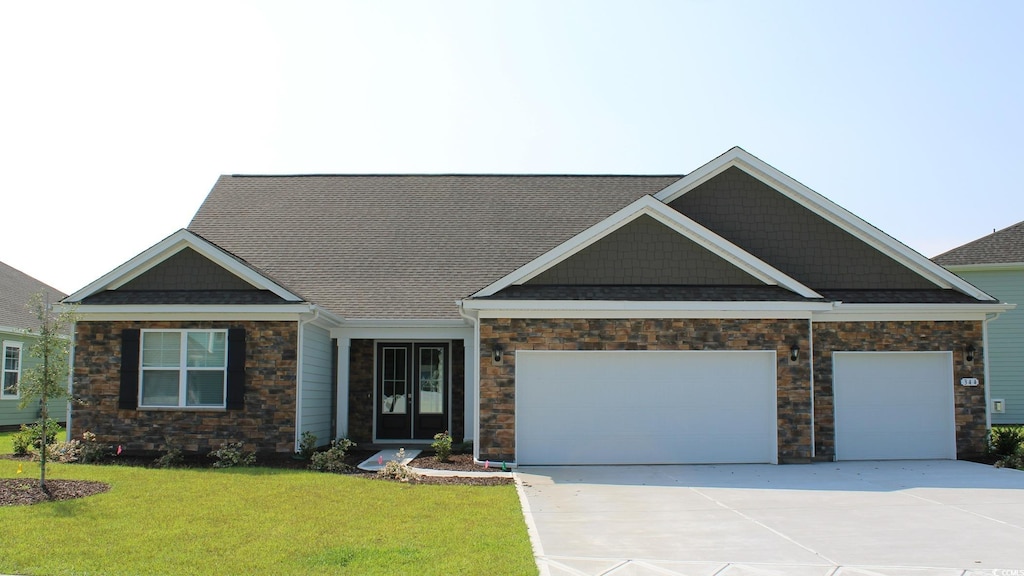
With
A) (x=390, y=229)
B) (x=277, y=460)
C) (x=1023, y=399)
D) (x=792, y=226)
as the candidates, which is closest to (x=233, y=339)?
(x=277, y=460)

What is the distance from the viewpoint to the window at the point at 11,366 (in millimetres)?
21734

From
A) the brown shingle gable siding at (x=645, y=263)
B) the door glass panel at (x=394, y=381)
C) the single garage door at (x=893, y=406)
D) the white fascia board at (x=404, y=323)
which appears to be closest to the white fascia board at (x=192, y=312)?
the white fascia board at (x=404, y=323)

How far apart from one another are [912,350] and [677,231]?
4951mm

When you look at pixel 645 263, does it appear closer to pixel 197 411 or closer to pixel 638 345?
pixel 638 345

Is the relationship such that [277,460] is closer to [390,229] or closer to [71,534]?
[71,534]

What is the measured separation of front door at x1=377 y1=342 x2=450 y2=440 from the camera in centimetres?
1780

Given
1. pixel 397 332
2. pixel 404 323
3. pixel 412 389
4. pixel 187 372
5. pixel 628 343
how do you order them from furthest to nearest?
pixel 412 389
pixel 397 332
pixel 404 323
pixel 187 372
pixel 628 343

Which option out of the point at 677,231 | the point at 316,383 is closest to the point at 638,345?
the point at 677,231

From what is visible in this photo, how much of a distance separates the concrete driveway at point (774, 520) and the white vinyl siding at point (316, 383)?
439 centimetres

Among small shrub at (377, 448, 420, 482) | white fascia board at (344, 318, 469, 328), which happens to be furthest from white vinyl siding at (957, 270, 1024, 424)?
small shrub at (377, 448, 420, 482)

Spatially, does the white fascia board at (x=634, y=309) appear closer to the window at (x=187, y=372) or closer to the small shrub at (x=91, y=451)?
the window at (x=187, y=372)

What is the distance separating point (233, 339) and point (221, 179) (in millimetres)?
8891

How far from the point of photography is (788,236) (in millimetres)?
16484

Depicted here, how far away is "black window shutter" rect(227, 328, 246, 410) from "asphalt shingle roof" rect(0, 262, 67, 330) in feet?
28.4
